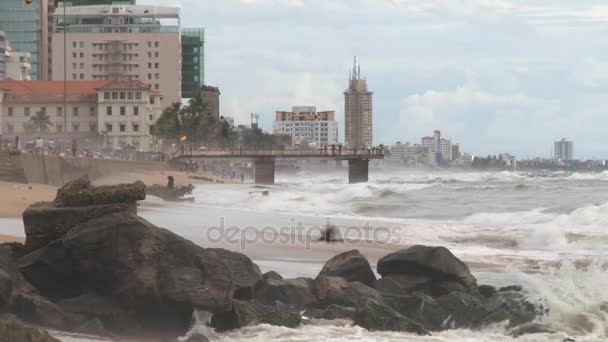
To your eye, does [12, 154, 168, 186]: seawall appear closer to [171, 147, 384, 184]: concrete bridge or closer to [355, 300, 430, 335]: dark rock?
[171, 147, 384, 184]: concrete bridge

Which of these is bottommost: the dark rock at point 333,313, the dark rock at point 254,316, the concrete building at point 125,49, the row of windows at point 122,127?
the dark rock at point 333,313

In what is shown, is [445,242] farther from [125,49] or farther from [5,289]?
[125,49]

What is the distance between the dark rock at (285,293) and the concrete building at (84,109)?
8561 centimetres

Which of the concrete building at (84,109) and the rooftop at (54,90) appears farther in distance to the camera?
the rooftop at (54,90)

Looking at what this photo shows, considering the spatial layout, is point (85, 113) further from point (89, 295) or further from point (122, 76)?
point (89, 295)

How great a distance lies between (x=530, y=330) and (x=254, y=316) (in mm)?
3760

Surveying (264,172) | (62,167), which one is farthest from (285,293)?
(264,172)

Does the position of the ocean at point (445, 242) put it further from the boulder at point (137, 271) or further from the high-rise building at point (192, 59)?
the high-rise building at point (192, 59)

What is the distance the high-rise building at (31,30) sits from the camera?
457 feet

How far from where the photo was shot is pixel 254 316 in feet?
37.8

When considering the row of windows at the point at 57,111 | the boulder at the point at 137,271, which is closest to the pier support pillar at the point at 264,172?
the row of windows at the point at 57,111

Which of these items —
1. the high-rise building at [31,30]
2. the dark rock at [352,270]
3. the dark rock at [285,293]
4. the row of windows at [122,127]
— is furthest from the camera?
the high-rise building at [31,30]

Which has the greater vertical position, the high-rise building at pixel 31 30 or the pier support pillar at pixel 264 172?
the high-rise building at pixel 31 30

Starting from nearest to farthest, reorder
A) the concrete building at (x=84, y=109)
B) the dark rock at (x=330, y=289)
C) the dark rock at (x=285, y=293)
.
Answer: the dark rock at (x=285, y=293)
the dark rock at (x=330, y=289)
the concrete building at (x=84, y=109)
